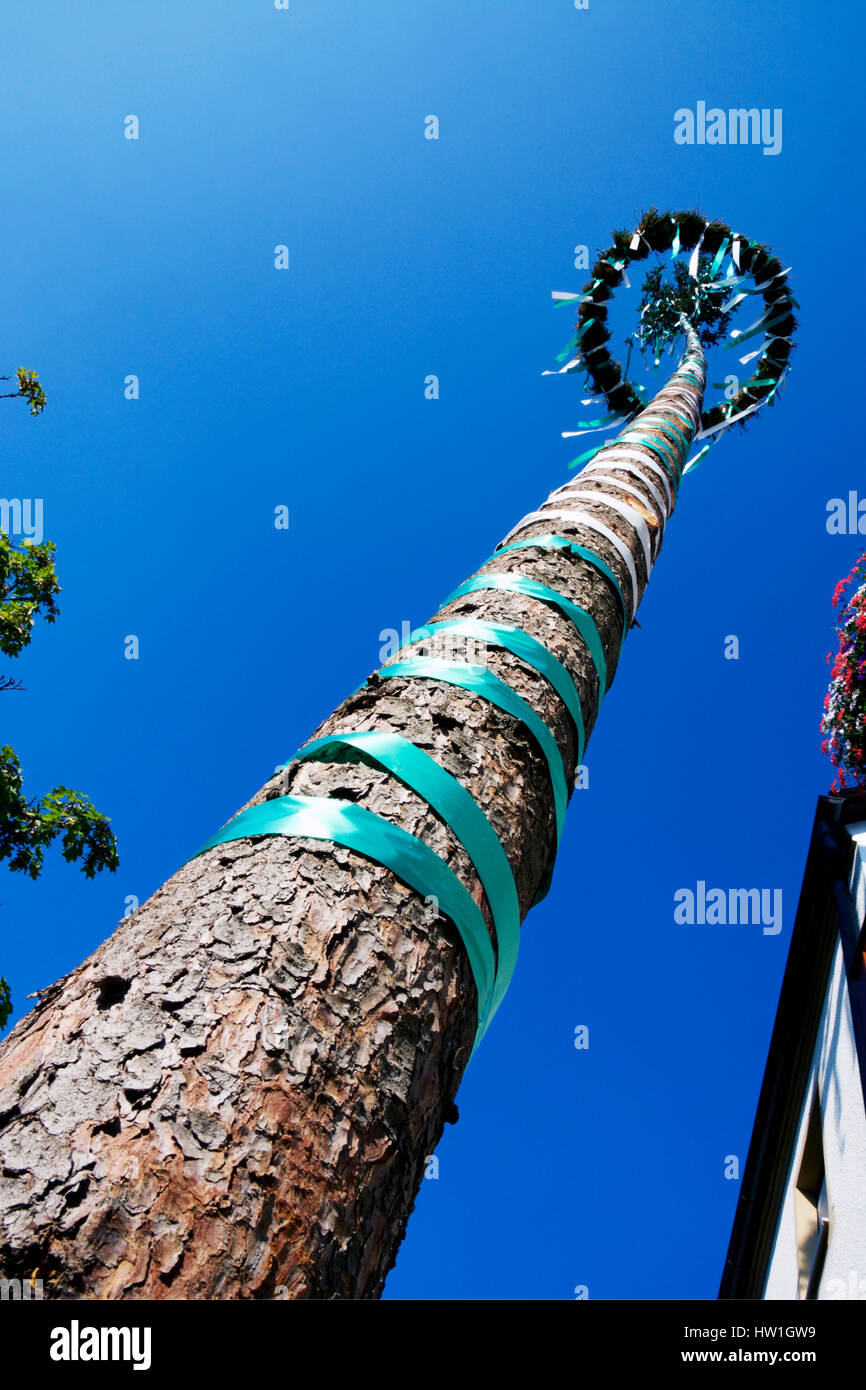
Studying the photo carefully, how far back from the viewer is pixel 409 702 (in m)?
1.67

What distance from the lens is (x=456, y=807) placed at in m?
1.42

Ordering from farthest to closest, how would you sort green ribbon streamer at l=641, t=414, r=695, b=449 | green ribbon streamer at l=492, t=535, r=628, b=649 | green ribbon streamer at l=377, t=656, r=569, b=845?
1. green ribbon streamer at l=641, t=414, r=695, b=449
2. green ribbon streamer at l=492, t=535, r=628, b=649
3. green ribbon streamer at l=377, t=656, r=569, b=845

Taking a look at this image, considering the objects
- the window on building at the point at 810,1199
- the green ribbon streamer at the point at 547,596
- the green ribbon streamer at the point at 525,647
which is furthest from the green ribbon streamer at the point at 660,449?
the window on building at the point at 810,1199

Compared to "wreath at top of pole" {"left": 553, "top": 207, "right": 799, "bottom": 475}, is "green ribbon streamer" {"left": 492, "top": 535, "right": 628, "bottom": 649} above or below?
below

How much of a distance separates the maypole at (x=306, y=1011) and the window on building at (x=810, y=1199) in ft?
14.4

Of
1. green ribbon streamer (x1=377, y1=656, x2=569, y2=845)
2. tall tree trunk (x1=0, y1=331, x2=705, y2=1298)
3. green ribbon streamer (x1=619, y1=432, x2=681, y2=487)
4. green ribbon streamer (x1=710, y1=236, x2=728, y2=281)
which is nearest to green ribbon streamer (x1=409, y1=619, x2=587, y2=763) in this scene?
green ribbon streamer (x1=377, y1=656, x2=569, y2=845)

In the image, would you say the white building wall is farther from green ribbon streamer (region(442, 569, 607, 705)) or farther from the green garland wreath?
the green garland wreath

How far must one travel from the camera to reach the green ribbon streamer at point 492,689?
175cm

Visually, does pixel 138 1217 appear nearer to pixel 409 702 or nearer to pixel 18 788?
pixel 409 702

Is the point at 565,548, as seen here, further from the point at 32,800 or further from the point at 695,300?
the point at 695,300

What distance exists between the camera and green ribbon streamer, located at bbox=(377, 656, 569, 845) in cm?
175

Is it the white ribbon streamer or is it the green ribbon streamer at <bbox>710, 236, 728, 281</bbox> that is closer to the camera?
the white ribbon streamer

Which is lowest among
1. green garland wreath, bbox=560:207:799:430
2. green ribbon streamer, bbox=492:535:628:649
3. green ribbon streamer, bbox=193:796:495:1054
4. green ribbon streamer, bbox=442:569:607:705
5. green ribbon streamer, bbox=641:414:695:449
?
green ribbon streamer, bbox=193:796:495:1054
